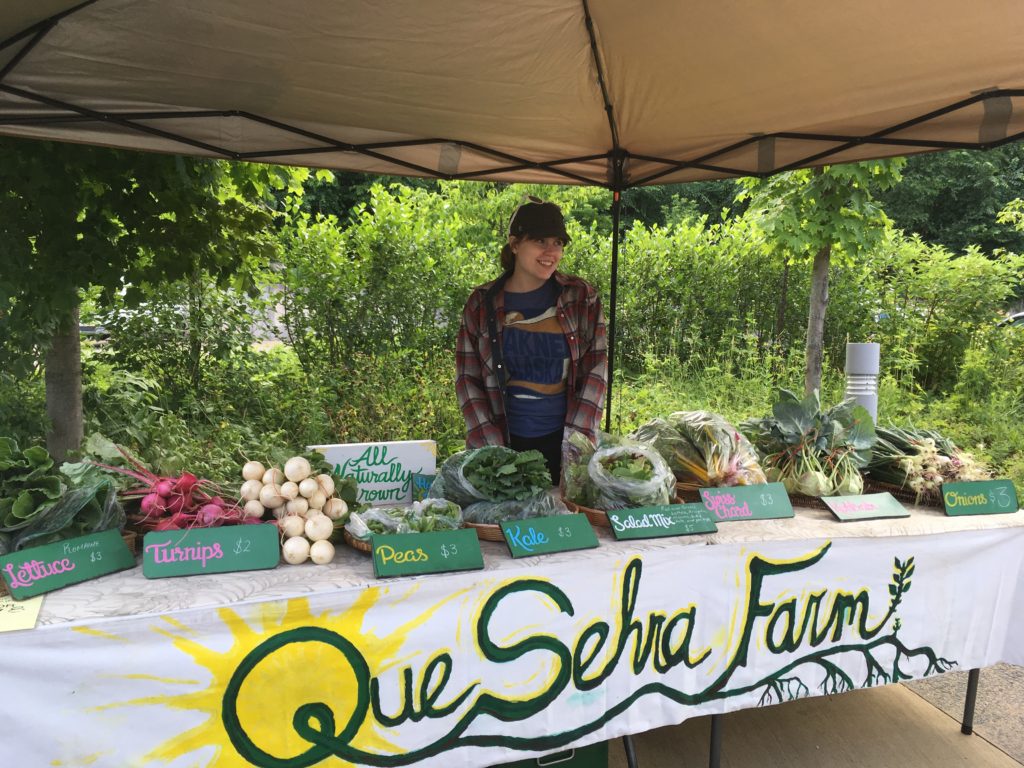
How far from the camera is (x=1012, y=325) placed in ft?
25.7

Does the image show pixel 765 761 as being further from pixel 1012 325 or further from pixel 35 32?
pixel 1012 325

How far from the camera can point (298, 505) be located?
177cm

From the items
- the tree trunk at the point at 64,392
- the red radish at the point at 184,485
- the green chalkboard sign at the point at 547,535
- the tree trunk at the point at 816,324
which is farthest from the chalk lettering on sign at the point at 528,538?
the tree trunk at the point at 816,324

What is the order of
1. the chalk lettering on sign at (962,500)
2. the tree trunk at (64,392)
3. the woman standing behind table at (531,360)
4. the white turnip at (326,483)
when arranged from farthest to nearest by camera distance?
the tree trunk at (64,392) → the woman standing behind table at (531,360) → the chalk lettering on sign at (962,500) → the white turnip at (326,483)

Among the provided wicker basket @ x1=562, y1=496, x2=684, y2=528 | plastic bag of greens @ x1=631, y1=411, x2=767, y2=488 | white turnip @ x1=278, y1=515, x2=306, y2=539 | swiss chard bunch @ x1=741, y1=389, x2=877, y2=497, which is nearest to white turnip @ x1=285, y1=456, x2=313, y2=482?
white turnip @ x1=278, y1=515, x2=306, y2=539

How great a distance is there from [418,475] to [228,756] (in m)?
0.93

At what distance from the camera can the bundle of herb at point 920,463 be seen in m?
2.38

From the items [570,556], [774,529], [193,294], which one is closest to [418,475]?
[570,556]

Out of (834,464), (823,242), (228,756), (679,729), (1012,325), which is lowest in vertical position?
(679,729)

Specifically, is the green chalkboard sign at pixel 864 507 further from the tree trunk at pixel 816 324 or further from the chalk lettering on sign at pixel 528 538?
the tree trunk at pixel 816 324

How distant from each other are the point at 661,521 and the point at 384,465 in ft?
2.89

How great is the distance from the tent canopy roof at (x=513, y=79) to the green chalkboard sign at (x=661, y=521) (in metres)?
1.47

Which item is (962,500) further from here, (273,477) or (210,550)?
(210,550)

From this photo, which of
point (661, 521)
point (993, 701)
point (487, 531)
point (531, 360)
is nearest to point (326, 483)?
point (487, 531)
